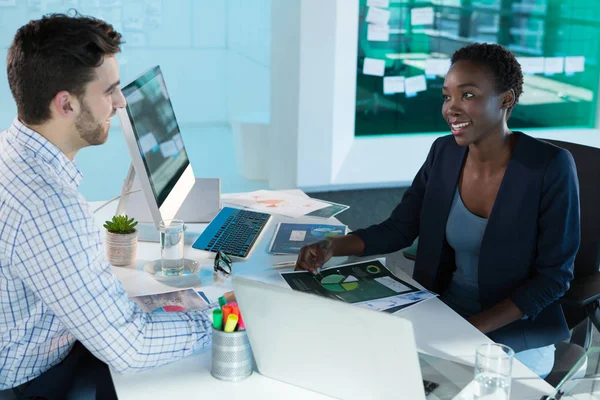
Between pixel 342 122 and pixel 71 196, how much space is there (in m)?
2.59

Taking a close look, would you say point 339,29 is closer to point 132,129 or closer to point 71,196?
point 132,129

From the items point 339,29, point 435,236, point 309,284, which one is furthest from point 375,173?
point 309,284

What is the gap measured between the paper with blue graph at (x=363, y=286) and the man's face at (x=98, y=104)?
62 cm

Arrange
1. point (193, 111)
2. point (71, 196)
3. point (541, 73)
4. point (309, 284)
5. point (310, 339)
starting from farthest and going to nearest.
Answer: point (193, 111) < point (541, 73) < point (309, 284) < point (71, 196) < point (310, 339)

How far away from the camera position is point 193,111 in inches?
197

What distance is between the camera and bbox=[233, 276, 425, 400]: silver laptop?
131 cm

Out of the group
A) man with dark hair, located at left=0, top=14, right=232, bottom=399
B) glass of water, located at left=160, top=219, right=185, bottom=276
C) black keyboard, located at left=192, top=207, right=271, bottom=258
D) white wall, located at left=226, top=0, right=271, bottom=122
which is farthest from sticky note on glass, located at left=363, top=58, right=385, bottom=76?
man with dark hair, located at left=0, top=14, right=232, bottom=399

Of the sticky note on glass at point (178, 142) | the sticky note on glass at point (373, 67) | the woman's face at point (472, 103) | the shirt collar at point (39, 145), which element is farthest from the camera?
the sticky note on glass at point (373, 67)

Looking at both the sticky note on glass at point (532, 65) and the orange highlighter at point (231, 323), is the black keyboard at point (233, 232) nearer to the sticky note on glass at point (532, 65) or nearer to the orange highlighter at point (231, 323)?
the orange highlighter at point (231, 323)

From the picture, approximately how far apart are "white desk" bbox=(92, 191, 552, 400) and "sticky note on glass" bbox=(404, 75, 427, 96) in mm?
2270

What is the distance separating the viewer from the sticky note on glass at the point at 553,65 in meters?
4.45

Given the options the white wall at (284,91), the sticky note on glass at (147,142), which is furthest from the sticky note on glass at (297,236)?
the white wall at (284,91)

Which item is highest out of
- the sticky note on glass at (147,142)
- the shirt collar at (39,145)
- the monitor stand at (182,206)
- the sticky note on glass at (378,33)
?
the sticky note on glass at (378,33)

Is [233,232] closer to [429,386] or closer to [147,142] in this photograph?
[147,142]
